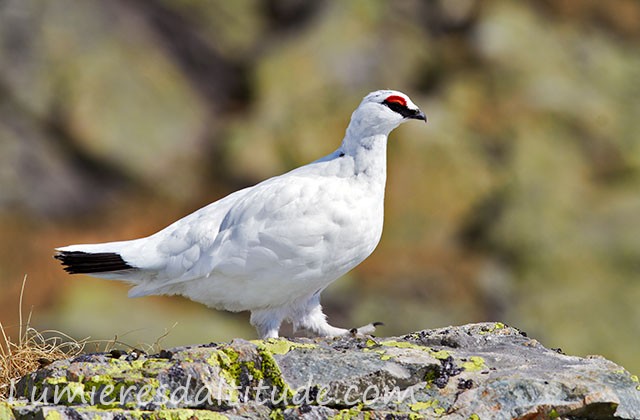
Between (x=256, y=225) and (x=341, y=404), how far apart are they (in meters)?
1.75

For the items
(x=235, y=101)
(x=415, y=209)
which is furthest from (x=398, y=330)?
(x=235, y=101)

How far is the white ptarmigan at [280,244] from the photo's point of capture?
6.11 metres

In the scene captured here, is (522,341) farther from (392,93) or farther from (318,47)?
(318,47)

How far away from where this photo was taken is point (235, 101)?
62.9 feet

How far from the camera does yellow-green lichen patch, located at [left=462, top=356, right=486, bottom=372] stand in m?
5.02

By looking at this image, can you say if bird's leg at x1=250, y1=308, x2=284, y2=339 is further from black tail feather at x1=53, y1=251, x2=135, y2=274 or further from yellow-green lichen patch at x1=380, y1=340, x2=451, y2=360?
yellow-green lichen patch at x1=380, y1=340, x2=451, y2=360

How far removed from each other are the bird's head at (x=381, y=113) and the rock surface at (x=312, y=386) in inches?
74.0

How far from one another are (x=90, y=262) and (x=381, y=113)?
2.08 m

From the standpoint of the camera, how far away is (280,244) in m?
6.08

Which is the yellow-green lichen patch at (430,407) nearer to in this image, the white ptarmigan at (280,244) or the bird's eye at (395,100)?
the white ptarmigan at (280,244)

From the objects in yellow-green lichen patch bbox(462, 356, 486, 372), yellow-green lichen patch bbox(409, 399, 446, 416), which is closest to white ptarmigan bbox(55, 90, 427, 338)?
yellow-green lichen patch bbox(462, 356, 486, 372)

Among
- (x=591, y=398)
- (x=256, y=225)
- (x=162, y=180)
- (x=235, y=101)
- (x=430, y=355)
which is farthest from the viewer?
(x=235, y=101)

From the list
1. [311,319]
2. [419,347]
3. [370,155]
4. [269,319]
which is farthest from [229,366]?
[370,155]

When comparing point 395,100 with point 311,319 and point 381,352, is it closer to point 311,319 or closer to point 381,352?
point 311,319
